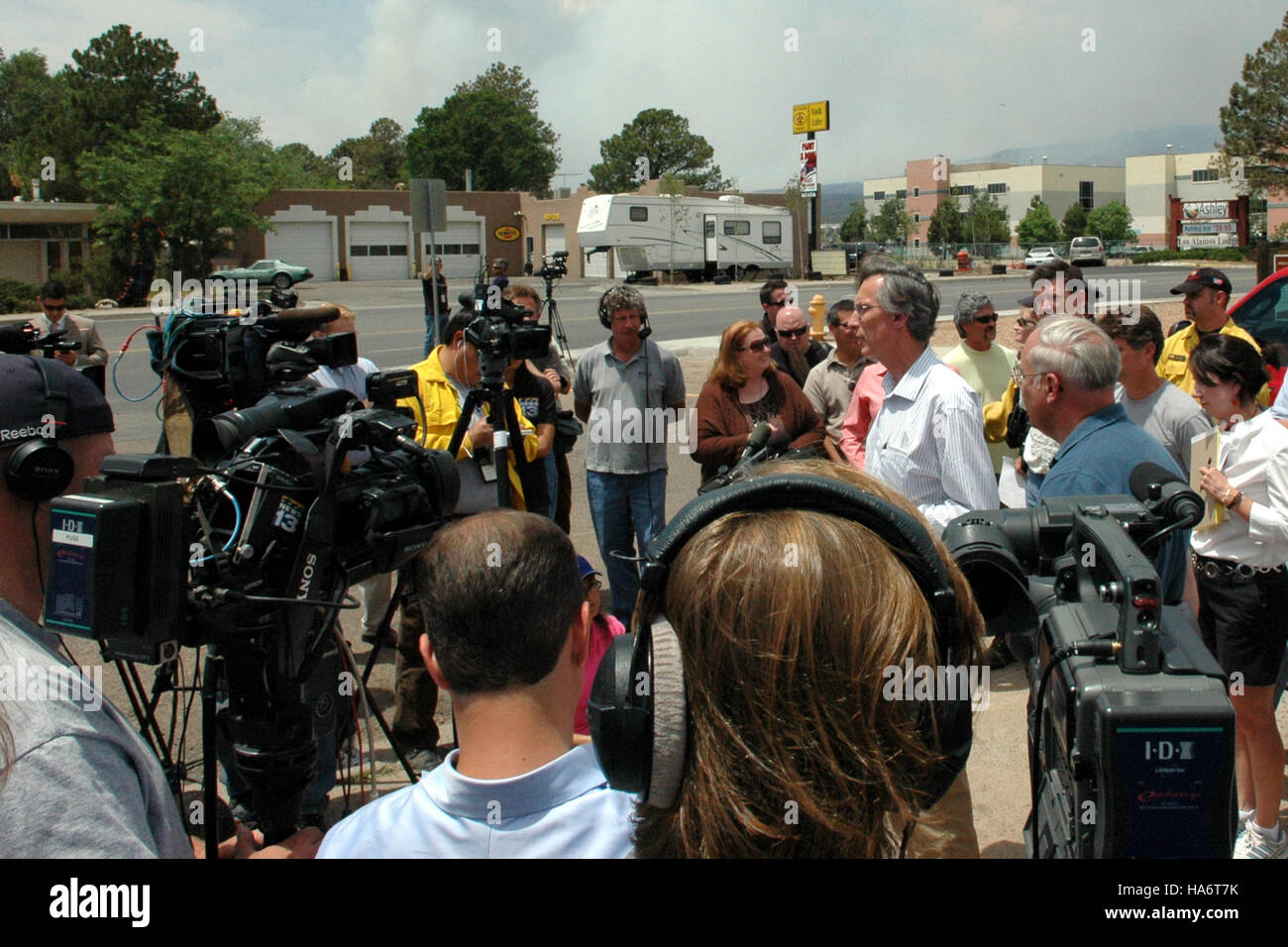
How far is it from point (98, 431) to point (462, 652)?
104 centimetres

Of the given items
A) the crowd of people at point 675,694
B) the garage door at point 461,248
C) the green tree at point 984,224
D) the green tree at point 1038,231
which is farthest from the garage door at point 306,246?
the crowd of people at point 675,694

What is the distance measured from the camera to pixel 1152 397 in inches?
175

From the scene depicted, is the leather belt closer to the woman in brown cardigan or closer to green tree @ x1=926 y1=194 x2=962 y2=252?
the woman in brown cardigan

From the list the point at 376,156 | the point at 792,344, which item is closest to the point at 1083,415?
the point at 792,344

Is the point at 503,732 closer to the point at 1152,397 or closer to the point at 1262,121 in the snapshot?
the point at 1152,397

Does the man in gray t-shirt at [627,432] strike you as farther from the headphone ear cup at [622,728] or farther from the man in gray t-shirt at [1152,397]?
the headphone ear cup at [622,728]

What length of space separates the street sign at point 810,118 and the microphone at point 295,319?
208ft

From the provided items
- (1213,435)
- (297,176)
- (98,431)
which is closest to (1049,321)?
(1213,435)

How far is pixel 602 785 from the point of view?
1514mm

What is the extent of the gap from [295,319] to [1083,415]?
7.82 ft

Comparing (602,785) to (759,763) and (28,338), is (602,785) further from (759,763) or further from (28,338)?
(28,338)

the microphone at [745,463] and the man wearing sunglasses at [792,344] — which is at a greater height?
the man wearing sunglasses at [792,344]

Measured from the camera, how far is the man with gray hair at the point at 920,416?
368 cm

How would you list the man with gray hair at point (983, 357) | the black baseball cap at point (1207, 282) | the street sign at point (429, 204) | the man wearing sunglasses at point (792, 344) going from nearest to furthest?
1. the man with gray hair at point (983, 357)
2. the black baseball cap at point (1207, 282)
3. the man wearing sunglasses at point (792, 344)
4. the street sign at point (429, 204)
